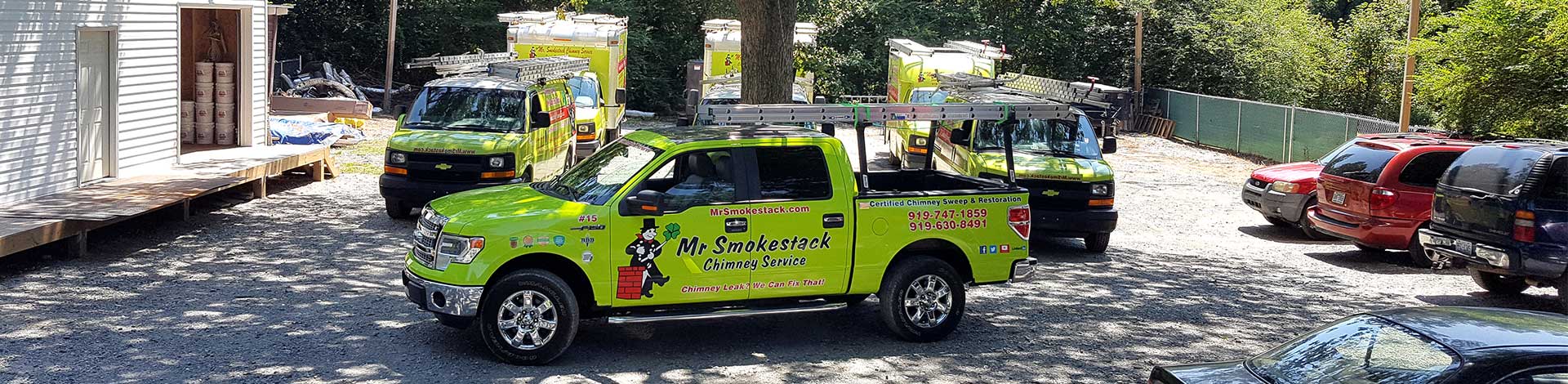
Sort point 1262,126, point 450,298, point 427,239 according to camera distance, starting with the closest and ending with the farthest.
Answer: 1. point 450,298
2. point 427,239
3. point 1262,126

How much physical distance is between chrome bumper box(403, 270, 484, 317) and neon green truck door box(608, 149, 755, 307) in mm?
915

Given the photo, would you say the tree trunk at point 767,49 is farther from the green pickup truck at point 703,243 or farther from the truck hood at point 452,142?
the green pickup truck at point 703,243

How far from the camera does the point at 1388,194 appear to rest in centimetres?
1389

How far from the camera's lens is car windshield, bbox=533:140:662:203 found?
895cm

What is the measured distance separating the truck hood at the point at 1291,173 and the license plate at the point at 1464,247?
4.59 m

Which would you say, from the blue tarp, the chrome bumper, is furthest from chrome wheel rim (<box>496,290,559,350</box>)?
the blue tarp

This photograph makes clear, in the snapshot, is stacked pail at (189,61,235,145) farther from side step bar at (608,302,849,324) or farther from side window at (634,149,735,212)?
side step bar at (608,302,849,324)

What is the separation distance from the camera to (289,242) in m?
13.6

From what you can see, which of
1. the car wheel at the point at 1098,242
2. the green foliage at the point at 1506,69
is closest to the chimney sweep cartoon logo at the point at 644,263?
the car wheel at the point at 1098,242

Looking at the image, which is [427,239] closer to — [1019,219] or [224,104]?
[1019,219]

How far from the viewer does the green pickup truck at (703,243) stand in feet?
27.9

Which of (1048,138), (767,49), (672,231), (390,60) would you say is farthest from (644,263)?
(390,60)

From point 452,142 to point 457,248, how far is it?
6.94 metres

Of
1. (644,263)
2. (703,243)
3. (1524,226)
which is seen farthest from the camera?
(1524,226)
